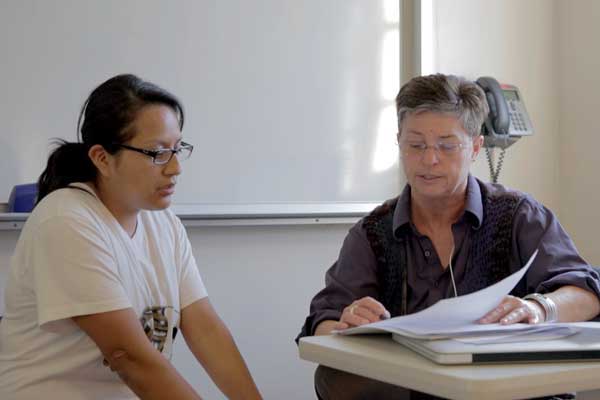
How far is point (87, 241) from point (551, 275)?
1.00 m

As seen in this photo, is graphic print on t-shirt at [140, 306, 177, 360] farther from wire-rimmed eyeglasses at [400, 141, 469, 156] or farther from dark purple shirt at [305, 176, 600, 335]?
wire-rimmed eyeglasses at [400, 141, 469, 156]

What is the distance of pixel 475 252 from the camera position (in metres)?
1.96

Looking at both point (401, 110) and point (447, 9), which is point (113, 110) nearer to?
point (401, 110)

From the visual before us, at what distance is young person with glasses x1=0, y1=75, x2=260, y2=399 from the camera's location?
172 cm

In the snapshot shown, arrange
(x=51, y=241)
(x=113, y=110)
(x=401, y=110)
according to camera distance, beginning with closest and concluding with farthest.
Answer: (x=51, y=241), (x=113, y=110), (x=401, y=110)

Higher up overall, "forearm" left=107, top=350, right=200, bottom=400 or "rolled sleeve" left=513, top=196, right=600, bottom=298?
"rolled sleeve" left=513, top=196, right=600, bottom=298

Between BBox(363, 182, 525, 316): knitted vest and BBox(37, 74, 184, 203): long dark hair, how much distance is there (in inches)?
22.9

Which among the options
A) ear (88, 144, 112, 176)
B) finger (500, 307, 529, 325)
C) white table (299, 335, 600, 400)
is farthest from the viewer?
ear (88, 144, 112, 176)

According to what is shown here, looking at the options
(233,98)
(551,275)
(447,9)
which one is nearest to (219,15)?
(233,98)

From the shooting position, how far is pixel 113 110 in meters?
1.88

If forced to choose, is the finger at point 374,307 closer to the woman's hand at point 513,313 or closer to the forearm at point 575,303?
the woman's hand at point 513,313

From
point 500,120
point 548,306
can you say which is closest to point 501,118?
point 500,120

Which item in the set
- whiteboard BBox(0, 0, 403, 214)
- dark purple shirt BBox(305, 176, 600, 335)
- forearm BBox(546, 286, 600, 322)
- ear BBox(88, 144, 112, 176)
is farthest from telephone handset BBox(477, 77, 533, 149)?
ear BBox(88, 144, 112, 176)

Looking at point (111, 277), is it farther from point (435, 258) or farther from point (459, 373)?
point (459, 373)
